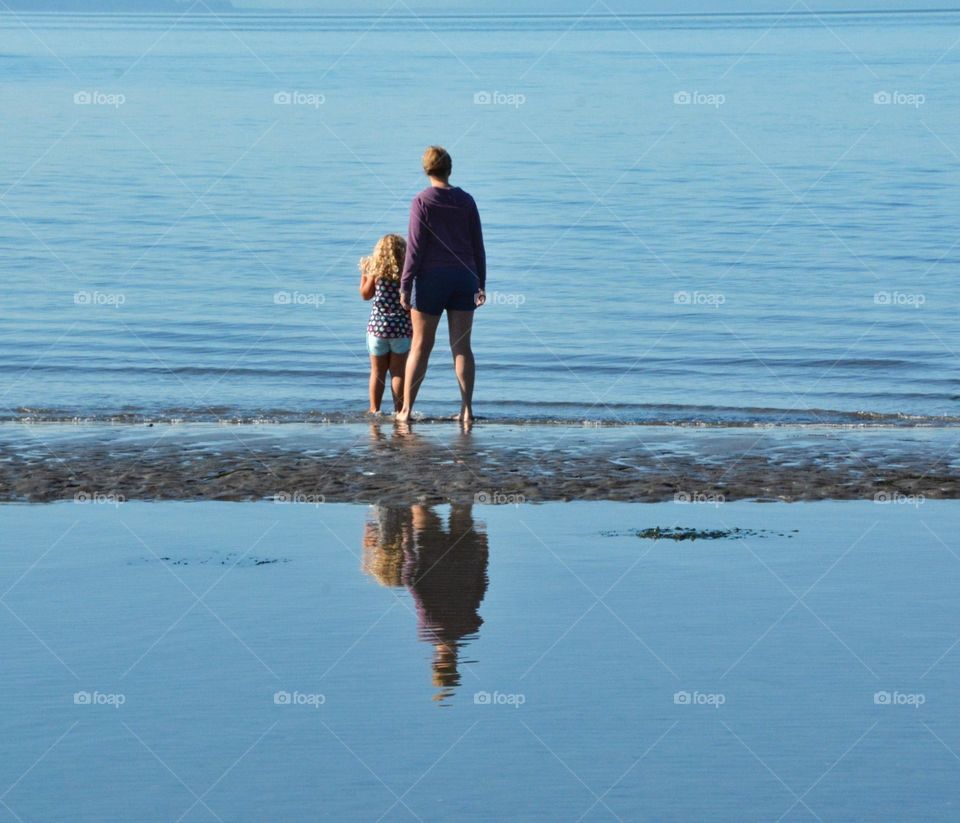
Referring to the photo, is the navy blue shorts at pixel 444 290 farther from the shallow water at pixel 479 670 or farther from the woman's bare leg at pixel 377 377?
the shallow water at pixel 479 670

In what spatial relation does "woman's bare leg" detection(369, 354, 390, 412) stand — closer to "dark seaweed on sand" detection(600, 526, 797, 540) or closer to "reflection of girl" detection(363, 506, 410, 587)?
"reflection of girl" detection(363, 506, 410, 587)

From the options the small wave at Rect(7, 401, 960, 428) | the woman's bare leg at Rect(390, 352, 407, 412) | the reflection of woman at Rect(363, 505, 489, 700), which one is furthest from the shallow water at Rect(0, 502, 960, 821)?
the small wave at Rect(7, 401, 960, 428)

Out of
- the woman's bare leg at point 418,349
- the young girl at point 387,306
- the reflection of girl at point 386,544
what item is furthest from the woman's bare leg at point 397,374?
the reflection of girl at point 386,544

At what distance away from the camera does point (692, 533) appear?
26.6 ft

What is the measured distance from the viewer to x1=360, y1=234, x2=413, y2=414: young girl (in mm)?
11539

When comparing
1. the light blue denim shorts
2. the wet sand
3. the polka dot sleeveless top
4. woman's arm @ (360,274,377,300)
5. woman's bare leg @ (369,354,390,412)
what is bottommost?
the wet sand

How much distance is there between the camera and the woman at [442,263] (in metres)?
10.7

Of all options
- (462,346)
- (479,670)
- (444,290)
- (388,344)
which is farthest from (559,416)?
(479,670)

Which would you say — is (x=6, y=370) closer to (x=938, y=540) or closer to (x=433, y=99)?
(x=938, y=540)

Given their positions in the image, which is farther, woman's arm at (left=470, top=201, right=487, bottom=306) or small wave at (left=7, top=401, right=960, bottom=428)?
small wave at (left=7, top=401, right=960, bottom=428)

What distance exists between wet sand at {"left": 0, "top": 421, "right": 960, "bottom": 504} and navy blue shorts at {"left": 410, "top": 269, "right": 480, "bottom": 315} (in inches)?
34.6

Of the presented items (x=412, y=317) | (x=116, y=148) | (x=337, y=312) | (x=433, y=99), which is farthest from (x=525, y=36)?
(x=412, y=317)

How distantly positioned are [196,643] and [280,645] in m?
0.33

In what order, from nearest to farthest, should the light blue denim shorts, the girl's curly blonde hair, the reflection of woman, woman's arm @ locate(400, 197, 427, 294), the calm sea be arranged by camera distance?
the reflection of woman
woman's arm @ locate(400, 197, 427, 294)
the girl's curly blonde hair
the light blue denim shorts
the calm sea
